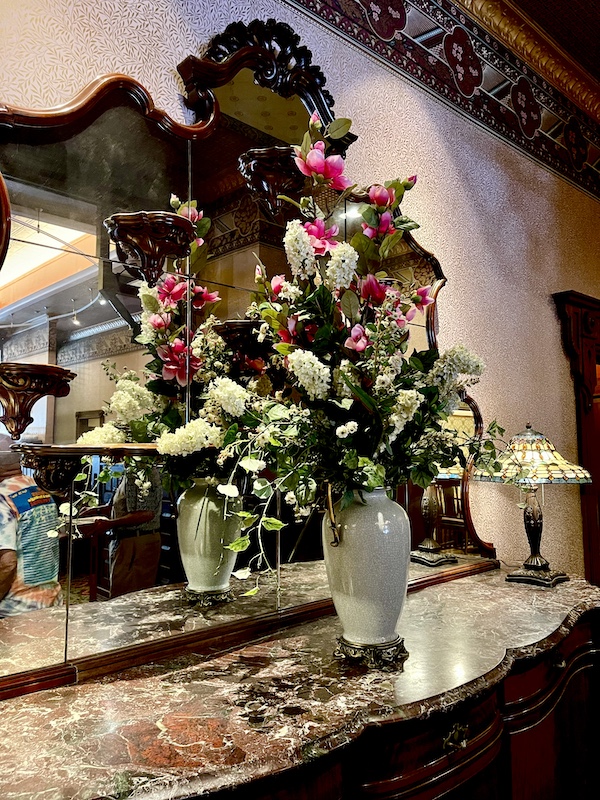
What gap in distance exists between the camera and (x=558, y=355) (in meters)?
3.21

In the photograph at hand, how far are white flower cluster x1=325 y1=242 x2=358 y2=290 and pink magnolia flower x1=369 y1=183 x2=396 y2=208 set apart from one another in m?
0.14

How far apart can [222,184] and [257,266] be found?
9.5 inches

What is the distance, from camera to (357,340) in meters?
1.29

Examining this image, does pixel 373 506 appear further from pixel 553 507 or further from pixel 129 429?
pixel 553 507

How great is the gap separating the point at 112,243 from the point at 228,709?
103 centimetres

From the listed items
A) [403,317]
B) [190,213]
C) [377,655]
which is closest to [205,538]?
[377,655]

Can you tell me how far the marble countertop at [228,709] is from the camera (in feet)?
2.83

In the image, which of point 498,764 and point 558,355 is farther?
point 558,355

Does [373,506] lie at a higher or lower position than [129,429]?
lower

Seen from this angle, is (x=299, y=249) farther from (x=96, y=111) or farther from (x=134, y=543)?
(x=134, y=543)

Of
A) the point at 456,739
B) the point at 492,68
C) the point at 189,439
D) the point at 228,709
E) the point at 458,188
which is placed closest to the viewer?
the point at 228,709

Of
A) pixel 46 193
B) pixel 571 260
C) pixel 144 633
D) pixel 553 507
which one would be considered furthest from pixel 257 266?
pixel 571 260

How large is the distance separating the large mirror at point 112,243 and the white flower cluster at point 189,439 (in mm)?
154

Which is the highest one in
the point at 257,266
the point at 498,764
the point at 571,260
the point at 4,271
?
the point at 571,260
